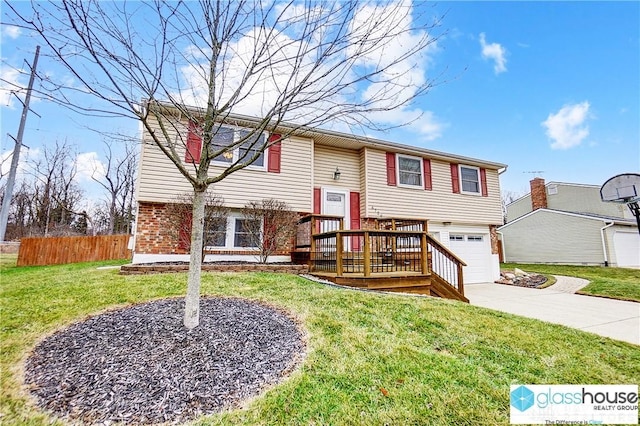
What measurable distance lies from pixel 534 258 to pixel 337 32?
69.6 ft

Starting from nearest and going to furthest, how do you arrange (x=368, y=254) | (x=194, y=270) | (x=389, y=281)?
1. (x=194, y=270)
2. (x=368, y=254)
3. (x=389, y=281)

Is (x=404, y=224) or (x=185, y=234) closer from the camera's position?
(x=185, y=234)

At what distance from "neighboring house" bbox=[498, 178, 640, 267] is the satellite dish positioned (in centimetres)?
1311

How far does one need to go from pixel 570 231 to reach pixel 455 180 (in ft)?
32.9

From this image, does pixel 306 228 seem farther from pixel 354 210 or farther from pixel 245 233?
pixel 354 210

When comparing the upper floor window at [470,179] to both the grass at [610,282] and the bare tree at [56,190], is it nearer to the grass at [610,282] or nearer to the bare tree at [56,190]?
the grass at [610,282]

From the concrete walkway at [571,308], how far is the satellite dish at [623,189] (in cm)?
240

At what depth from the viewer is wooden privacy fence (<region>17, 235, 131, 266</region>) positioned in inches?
468

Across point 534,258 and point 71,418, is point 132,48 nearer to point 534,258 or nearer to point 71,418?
point 71,418

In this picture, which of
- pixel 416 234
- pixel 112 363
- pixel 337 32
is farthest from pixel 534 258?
pixel 112 363

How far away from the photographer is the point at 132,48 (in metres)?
2.80

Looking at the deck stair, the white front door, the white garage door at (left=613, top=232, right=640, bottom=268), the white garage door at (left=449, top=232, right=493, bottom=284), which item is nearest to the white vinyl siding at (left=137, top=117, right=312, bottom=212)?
the white front door

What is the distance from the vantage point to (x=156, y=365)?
99.4 inches

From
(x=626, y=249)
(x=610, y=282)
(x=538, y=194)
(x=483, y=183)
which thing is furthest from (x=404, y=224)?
(x=538, y=194)
